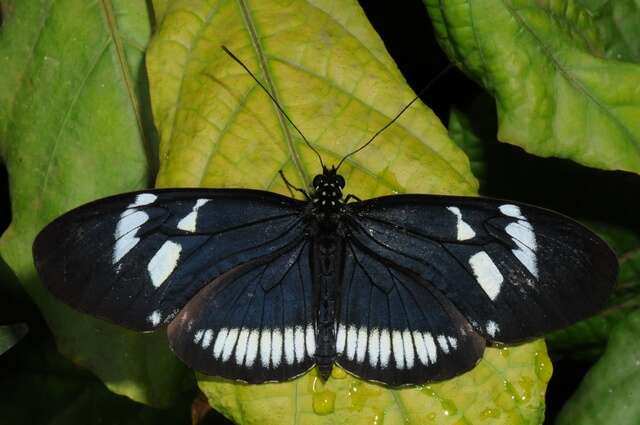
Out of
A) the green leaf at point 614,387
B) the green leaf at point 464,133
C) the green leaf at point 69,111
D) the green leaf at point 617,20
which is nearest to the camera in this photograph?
the green leaf at point 614,387

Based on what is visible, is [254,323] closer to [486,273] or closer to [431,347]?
[431,347]

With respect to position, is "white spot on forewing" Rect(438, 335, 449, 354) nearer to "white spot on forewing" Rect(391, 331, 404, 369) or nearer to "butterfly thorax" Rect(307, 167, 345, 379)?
"white spot on forewing" Rect(391, 331, 404, 369)

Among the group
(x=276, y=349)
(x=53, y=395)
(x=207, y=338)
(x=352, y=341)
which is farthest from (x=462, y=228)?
(x=53, y=395)

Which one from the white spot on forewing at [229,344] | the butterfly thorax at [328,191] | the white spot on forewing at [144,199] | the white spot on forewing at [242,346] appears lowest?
the white spot on forewing at [242,346]

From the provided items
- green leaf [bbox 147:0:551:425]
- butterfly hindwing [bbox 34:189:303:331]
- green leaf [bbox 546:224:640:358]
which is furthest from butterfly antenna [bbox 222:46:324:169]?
green leaf [bbox 546:224:640:358]

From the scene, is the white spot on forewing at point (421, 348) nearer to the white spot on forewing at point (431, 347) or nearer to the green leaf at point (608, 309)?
the white spot on forewing at point (431, 347)

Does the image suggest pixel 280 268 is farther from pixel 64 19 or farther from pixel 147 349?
pixel 64 19

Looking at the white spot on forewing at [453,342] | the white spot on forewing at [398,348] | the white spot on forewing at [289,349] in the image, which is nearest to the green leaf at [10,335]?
the white spot on forewing at [289,349]
